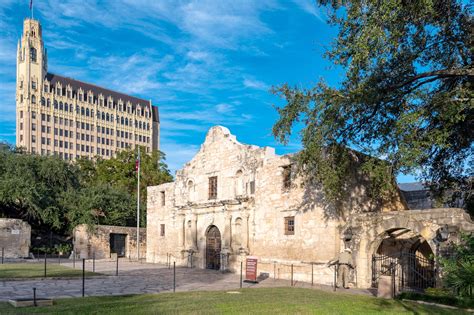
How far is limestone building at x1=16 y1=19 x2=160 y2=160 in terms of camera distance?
111 m

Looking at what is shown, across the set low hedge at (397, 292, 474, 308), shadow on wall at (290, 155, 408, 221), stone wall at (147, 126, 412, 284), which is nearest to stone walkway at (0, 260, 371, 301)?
stone wall at (147, 126, 412, 284)

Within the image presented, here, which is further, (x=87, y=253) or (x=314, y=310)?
(x=87, y=253)

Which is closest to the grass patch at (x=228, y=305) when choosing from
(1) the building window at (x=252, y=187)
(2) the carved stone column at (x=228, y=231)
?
(1) the building window at (x=252, y=187)

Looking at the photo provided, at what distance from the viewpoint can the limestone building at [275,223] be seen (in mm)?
20266

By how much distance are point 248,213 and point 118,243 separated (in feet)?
60.0

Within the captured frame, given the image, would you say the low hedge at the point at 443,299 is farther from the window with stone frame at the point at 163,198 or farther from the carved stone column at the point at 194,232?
the window with stone frame at the point at 163,198

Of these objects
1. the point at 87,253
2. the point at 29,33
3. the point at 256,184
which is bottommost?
the point at 87,253

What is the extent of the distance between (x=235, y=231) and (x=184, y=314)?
16181 mm

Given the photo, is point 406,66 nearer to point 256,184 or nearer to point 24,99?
point 256,184

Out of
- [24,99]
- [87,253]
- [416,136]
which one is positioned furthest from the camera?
[24,99]

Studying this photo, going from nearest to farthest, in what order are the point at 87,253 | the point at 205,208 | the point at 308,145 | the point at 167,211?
the point at 308,145 < the point at 205,208 < the point at 167,211 < the point at 87,253

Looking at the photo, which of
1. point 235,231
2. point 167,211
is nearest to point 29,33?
point 167,211

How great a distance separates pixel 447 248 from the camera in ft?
54.6

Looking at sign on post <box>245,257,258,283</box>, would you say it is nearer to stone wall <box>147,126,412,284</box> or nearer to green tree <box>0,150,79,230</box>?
stone wall <box>147,126,412,284</box>
